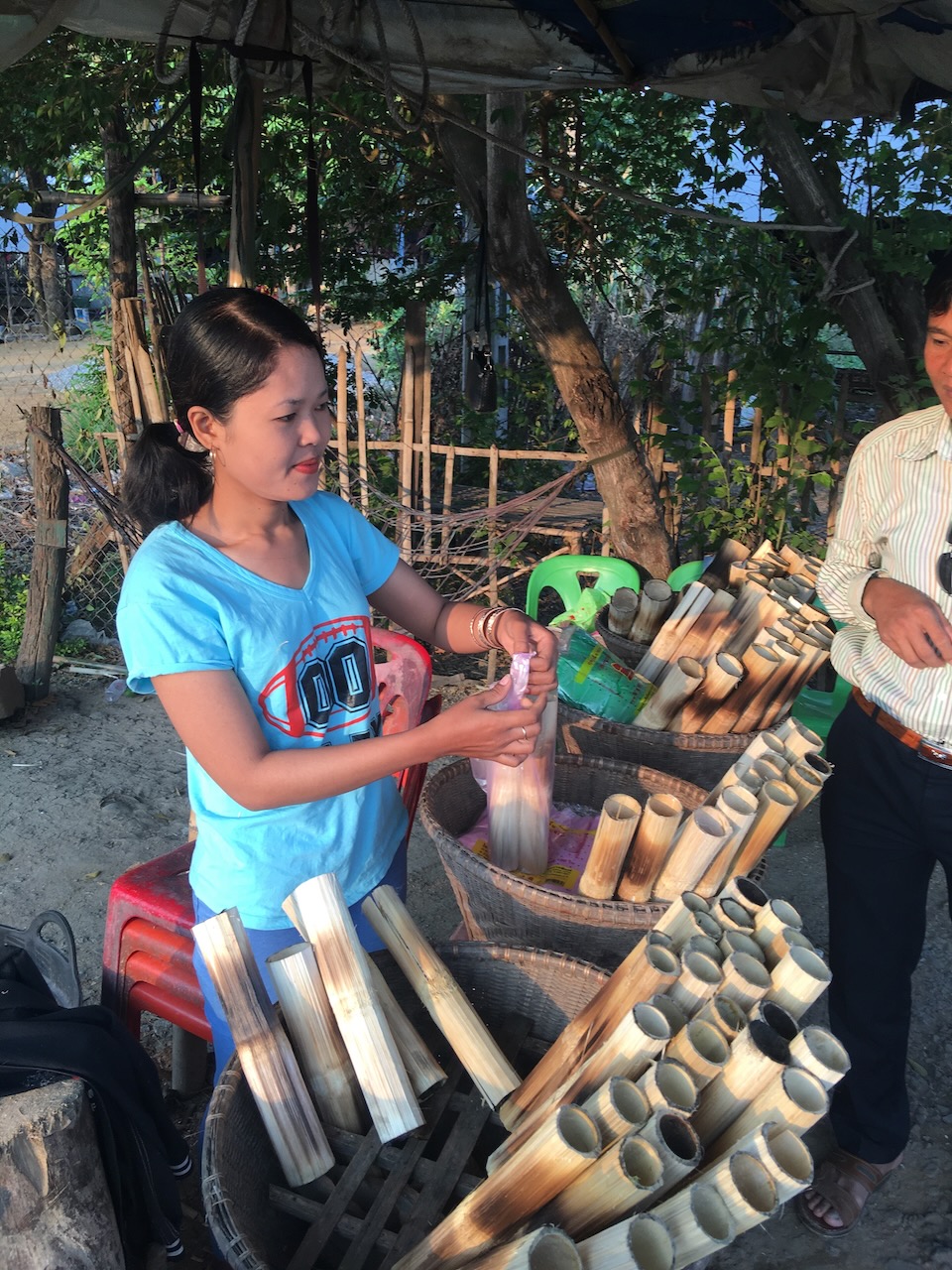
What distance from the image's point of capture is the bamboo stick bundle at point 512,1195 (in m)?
1.16

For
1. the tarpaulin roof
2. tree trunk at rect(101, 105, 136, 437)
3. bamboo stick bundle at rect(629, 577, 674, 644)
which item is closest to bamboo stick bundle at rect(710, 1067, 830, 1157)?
bamboo stick bundle at rect(629, 577, 674, 644)

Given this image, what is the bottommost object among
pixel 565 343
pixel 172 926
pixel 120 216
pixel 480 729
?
pixel 172 926

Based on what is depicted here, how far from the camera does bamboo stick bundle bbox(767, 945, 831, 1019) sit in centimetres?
131

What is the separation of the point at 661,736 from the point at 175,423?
1389 mm

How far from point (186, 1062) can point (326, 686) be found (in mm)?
1521

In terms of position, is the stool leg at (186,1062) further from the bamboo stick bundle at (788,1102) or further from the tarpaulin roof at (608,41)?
the tarpaulin roof at (608,41)

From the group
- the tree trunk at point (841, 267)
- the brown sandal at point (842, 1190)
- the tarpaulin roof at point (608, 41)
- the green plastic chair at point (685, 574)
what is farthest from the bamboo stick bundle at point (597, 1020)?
the tree trunk at point (841, 267)

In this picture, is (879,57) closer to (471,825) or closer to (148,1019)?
(471,825)

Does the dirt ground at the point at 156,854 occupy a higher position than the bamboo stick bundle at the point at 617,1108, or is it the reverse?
the bamboo stick bundle at the point at 617,1108

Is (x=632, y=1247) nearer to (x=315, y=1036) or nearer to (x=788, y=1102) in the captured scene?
(x=788, y=1102)

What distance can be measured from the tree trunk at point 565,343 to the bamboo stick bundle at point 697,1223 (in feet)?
13.3

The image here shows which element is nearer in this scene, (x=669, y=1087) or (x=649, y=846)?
(x=669, y=1087)

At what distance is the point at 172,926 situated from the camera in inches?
95.4

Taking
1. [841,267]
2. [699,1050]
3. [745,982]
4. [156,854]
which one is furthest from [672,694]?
[841,267]
